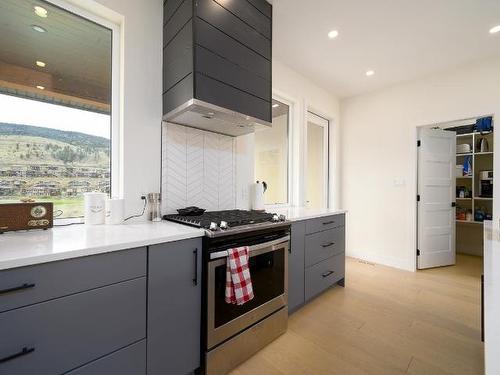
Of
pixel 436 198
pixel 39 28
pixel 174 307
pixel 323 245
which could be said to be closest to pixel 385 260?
pixel 436 198

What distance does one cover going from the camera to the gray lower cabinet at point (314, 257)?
2076mm

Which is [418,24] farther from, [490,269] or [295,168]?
[490,269]

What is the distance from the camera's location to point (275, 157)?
318 cm

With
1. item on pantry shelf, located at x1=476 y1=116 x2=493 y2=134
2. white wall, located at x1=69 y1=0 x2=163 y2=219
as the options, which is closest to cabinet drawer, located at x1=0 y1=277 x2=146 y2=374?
white wall, located at x1=69 y1=0 x2=163 y2=219

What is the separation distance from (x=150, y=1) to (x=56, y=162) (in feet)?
4.49

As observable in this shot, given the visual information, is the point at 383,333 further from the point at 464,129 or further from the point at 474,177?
the point at 464,129

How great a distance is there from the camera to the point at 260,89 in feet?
6.42

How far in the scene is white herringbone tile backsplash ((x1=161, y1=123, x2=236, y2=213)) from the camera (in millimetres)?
1904

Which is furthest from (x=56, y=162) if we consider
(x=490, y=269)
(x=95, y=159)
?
(x=490, y=269)

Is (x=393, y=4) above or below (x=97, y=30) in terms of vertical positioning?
above

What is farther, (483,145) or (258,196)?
(483,145)

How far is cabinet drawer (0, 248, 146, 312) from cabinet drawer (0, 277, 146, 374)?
0.10 feet

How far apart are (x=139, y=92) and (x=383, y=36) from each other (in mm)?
2421

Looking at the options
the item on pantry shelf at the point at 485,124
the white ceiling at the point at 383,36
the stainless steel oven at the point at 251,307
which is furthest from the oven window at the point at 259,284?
the item on pantry shelf at the point at 485,124
